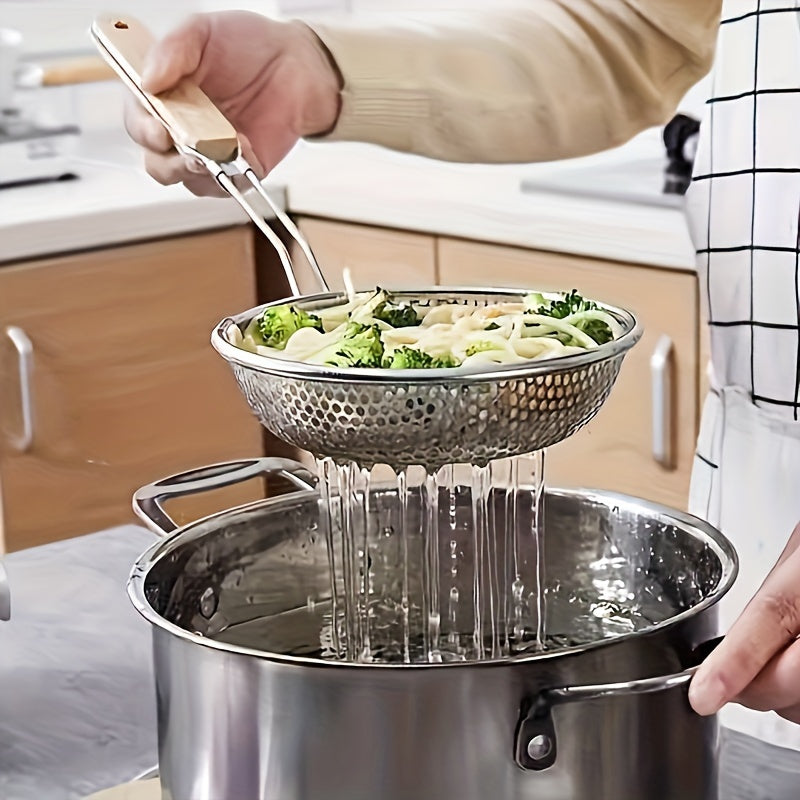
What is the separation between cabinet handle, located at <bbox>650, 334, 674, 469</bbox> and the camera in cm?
163

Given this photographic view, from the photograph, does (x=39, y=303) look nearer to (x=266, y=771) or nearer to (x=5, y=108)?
(x=5, y=108)

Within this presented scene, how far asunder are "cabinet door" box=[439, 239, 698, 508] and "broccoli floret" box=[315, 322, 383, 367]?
1018 millimetres

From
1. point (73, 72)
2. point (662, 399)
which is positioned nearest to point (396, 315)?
point (662, 399)

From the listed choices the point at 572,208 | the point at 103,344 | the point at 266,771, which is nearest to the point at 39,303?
the point at 103,344

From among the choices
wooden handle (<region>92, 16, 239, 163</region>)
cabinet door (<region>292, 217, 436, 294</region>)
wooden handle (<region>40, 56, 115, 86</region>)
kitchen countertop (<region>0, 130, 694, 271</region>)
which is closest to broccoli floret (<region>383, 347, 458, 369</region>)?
wooden handle (<region>92, 16, 239, 163</region>)

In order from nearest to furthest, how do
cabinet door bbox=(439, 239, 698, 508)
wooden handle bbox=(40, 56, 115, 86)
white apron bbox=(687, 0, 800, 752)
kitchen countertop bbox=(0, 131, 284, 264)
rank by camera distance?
white apron bbox=(687, 0, 800, 752) < cabinet door bbox=(439, 239, 698, 508) < kitchen countertop bbox=(0, 131, 284, 264) < wooden handle bbox=(40, 56, 115, 86)

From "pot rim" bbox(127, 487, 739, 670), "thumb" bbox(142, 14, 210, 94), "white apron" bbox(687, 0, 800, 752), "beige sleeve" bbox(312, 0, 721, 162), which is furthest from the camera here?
"beige sleeve" bbox(312, 0, 721, 162)

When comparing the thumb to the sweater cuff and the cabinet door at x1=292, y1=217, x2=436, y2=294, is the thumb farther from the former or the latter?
the cabinet door at x1=292, y1=217, x2=436, y2=294

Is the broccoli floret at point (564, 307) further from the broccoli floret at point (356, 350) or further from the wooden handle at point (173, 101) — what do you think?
the wooden handle at point (173, 101)

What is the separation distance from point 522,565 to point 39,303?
1333mm

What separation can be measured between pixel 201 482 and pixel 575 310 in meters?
0.20

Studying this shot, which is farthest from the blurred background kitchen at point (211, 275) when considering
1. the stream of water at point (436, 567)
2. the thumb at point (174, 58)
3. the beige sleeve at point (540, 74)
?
the stream of water at point (436, 567)

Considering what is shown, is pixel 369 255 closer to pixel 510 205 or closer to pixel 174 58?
→ pixel 510 205

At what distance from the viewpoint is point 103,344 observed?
2002mm
